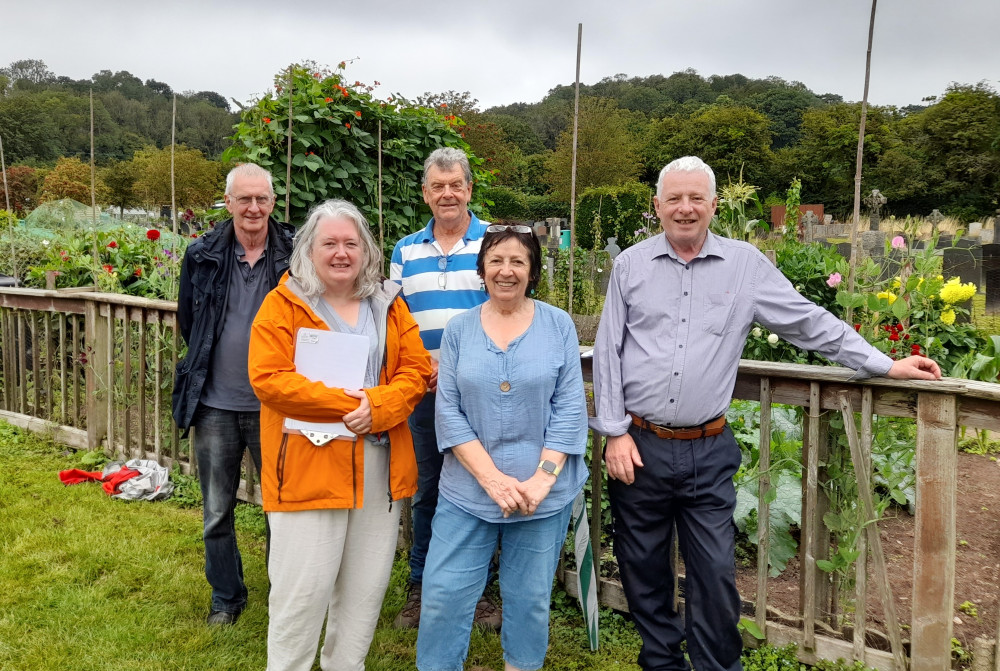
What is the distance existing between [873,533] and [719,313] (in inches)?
35.3

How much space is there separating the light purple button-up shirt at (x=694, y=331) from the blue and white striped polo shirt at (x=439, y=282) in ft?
1.94

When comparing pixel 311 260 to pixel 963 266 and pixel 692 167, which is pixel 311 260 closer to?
pixel 692 167

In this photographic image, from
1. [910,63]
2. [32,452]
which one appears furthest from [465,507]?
[32,452]

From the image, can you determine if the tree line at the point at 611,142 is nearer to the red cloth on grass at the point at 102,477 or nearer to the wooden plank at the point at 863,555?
the red cloth on grass at the point at 102,477

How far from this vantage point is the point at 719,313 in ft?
7.01

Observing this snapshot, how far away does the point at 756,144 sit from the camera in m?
42.8

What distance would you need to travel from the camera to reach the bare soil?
2770 mm

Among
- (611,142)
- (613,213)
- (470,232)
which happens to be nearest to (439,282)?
(470,232)

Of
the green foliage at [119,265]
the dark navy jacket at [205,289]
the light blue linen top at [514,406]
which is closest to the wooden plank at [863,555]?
the light blue linen top at [514,406]

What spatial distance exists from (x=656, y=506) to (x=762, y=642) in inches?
30.7

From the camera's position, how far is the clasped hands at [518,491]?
6.54 ft

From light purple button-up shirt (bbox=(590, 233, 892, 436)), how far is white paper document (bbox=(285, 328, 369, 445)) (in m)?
0.78

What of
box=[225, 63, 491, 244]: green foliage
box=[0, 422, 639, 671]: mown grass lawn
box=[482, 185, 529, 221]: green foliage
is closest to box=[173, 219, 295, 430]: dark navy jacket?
box=[0, 422, 639, 671]: mown grass lawn

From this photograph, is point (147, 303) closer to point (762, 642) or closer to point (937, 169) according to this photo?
point (762, 642)
